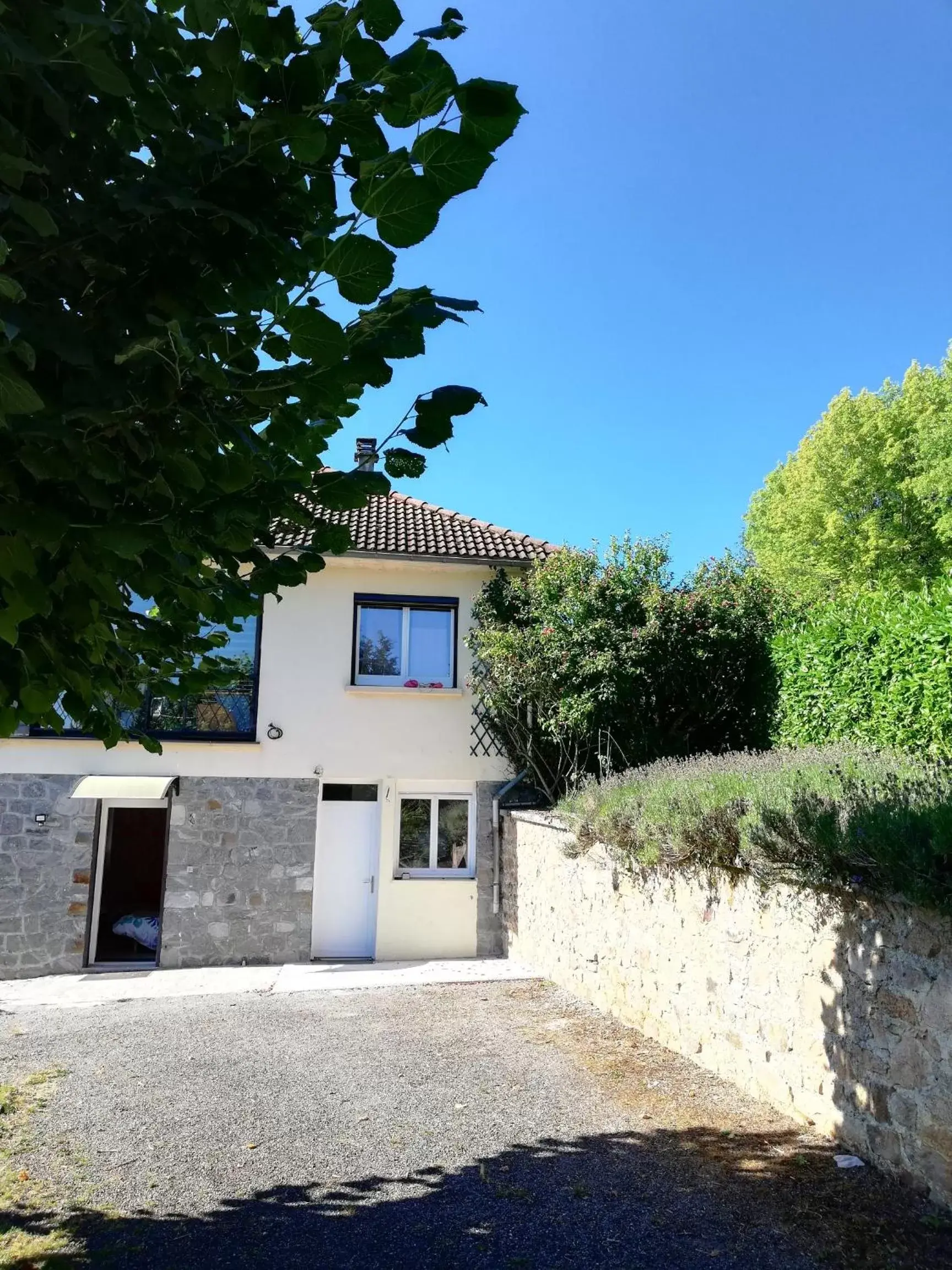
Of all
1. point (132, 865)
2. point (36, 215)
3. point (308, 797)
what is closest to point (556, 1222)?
point (36, 215)

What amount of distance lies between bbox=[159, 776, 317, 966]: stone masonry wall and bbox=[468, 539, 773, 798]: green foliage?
398 centimetres

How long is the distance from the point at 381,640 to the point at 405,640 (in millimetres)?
412

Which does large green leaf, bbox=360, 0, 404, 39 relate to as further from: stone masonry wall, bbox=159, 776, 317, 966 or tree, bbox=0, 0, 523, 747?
stone masonry wall, bbox=159, 776, 317, 966

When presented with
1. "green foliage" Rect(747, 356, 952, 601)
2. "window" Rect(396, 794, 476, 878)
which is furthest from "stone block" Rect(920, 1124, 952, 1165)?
"green foliage" Rect(747, 356, 952, 601)

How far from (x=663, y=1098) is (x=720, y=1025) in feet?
2.41

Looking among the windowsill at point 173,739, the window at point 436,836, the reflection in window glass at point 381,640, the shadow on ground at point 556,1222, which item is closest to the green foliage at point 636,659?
the reflection in window glass at point 381,640

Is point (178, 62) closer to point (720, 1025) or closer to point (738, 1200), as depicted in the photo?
point (738, 1200)

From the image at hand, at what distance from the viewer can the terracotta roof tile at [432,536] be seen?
1332 centimetres

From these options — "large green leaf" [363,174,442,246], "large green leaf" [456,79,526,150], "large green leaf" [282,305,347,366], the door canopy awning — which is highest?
"large green leaf" [456,79,526,150]

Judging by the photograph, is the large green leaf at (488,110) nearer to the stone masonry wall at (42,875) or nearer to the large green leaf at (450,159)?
the large green leaf at (450,159)

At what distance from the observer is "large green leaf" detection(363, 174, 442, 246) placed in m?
1.88

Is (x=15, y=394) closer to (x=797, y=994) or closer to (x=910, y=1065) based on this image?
(x=910, y=1065)

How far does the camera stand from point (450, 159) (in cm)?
187

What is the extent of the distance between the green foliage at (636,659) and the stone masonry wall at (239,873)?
13.1 feet
